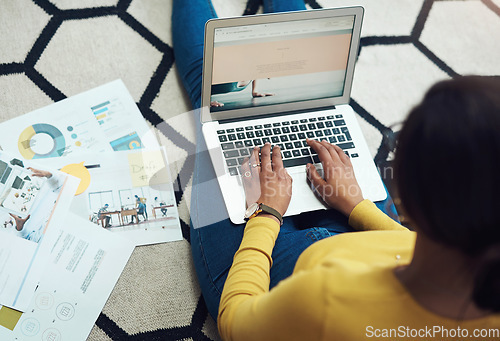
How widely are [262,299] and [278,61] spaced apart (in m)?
0.49

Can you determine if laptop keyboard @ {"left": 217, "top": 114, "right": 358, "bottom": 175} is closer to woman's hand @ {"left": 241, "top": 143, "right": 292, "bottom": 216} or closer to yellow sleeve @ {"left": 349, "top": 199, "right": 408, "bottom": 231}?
woman's hand @ {"left": 241, "top": 143, "right": 292, "bottom": 216}

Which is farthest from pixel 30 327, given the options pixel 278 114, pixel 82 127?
pixel 278 114

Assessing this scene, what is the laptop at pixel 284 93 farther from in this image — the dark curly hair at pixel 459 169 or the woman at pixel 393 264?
the dark curly hair at pixel 459 169

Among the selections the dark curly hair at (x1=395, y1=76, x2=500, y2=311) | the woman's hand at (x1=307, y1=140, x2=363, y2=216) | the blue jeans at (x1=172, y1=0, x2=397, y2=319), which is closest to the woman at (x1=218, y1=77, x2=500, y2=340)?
the dark curly hair at (x1=395, y1=76, x2=500, y2=311)

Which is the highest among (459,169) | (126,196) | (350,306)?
(459,169)

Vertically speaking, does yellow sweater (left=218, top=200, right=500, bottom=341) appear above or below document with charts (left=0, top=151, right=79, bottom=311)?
above

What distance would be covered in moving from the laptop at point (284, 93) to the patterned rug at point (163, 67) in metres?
0.15

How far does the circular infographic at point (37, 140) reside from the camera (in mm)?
1000

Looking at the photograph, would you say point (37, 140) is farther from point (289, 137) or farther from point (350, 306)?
point (350, 306)

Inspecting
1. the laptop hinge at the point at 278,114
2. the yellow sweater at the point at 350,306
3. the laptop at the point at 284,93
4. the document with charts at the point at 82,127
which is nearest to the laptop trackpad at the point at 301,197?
the laptop at the point at 284,93

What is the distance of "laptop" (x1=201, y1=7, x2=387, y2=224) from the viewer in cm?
85

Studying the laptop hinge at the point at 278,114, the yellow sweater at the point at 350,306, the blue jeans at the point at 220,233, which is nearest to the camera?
the yellow sweater at the point at 350,306

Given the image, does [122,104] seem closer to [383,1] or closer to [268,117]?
[268,117]

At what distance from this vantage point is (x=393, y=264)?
0.54 m
